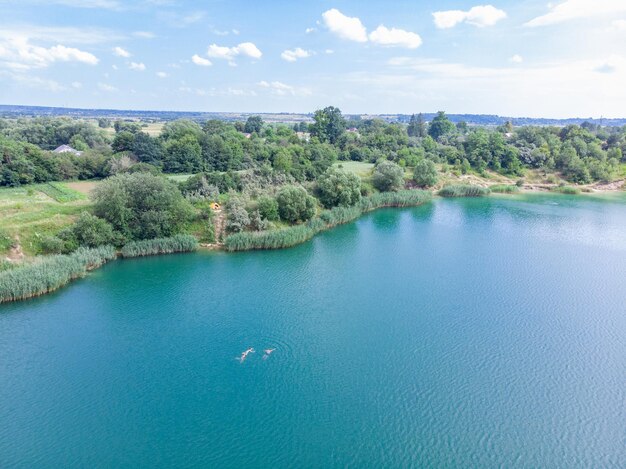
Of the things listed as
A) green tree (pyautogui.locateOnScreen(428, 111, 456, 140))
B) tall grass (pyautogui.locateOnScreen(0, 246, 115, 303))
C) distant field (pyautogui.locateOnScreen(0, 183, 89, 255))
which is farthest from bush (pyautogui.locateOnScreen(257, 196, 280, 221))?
green tree (pyautogui.locateOnScreen(428, 111, 456, 140))

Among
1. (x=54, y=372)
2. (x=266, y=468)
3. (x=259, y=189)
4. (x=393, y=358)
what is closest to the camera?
(x=266, y=468)

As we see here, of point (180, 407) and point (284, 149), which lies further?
point (284, 149)

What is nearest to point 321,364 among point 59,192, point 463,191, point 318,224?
point 318,224

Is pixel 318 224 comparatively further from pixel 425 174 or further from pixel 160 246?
pixel 425 174

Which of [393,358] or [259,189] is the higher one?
[259,189]

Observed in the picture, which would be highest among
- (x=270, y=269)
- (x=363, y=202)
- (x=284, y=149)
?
(x=284, y=149)

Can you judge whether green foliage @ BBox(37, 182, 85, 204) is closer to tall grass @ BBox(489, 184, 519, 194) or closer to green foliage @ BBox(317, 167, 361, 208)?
green foliage @ BBox(317, 167, 361, 208)

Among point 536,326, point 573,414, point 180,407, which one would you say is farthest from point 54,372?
point 536,326

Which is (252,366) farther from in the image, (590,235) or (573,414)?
(590,235)
